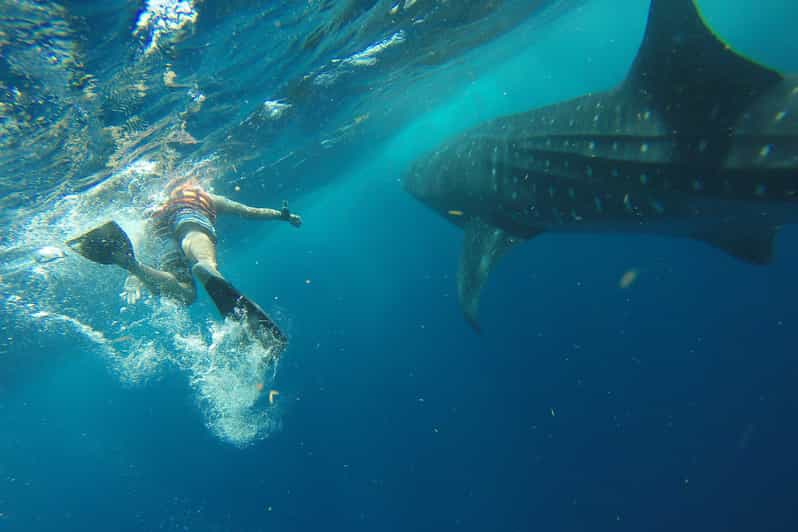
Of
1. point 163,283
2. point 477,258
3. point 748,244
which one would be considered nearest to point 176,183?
point 163,283

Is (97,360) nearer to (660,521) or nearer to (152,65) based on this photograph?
(152,65)

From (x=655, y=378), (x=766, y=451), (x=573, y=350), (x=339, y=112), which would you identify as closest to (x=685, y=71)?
(x=339, y=112)

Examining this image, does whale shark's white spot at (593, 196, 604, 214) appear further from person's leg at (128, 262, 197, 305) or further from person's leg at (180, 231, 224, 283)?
person's leg at (128, 262, 197, 305)

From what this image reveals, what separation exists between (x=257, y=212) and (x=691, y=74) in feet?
22.5

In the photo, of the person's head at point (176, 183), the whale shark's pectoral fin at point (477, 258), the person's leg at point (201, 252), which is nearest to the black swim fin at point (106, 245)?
the person's leg at point (201, 252)

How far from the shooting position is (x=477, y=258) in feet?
24.5

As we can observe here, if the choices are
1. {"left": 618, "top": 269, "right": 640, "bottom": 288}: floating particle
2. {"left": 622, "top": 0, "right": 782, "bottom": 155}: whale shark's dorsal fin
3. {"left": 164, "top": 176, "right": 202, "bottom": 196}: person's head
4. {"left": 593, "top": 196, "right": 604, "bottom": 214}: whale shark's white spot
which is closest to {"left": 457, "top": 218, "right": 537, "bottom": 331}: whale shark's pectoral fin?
{"left": 593, "top": 196, "right": 604, "bottom": 214}: whale shark's white spot

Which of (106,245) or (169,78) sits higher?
(169,78)

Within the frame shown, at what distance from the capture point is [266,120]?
1333 cm

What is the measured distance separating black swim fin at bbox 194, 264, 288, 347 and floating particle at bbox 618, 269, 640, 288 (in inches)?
909

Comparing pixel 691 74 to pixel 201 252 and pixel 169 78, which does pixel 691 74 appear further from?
pixel 169 78

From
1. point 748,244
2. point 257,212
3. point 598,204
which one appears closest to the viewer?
point 598,204

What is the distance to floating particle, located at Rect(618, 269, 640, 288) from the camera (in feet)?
77.4

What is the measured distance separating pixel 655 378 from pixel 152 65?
69.0 ft
